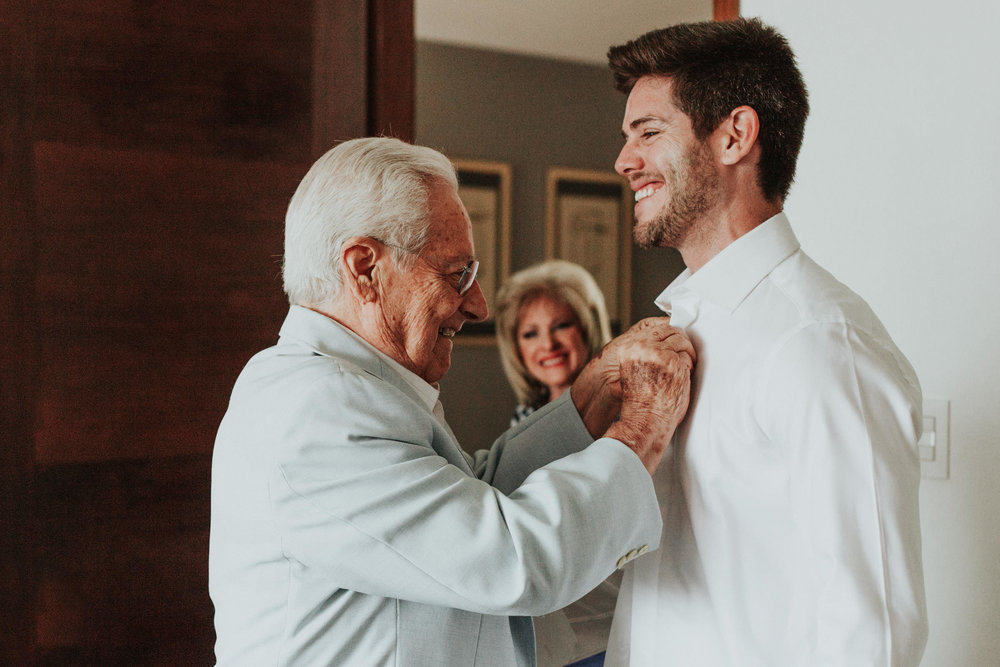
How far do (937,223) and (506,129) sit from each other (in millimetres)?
3399

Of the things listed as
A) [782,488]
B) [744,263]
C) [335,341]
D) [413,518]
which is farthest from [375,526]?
[744,263]

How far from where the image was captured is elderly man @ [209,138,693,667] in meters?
0.97

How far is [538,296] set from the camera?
3.10m

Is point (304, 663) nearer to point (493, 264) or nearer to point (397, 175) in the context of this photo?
point (397, 175)

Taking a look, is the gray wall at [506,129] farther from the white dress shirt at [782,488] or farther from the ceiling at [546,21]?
the white dress shirt at [782,488]

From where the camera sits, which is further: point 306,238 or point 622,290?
point 622,290

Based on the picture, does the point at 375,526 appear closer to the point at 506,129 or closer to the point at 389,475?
the point at 389,475

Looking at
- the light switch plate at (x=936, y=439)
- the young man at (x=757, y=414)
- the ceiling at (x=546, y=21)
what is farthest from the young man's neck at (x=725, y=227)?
the ceiling at (x=546, y=21)

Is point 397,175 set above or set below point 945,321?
above

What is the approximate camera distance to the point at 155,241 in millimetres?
1479

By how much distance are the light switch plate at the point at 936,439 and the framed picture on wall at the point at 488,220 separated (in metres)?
3.15

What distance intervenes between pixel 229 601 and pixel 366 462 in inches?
12.6

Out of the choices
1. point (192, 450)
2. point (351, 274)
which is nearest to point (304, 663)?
point (351, 274)

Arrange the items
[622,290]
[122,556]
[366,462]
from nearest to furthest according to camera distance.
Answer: [366,462], [122,556], [622,290]
